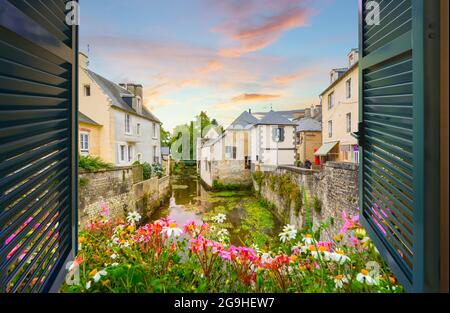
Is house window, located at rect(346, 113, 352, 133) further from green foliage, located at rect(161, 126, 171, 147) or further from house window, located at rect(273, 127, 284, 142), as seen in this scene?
green foliage, located at rect(161, 126, 171, 147)

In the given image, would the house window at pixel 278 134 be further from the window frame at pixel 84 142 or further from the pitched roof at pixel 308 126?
the window frame at pixel 84 142

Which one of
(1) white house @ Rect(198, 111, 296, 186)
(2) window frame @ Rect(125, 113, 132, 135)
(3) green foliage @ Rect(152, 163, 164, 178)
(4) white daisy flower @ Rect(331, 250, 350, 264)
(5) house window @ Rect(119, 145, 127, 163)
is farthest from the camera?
(1) white house @ Rect(198, 111, 296, 186)

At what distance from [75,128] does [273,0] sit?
1.69 metres

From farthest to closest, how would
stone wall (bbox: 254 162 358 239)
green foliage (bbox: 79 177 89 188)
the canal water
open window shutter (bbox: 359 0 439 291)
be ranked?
the canal water, green foliage (bbox: 79 177 89 188), stone wall (bbox: 254 162 358 239), open window shutter (bbox: 359 0 439 291)

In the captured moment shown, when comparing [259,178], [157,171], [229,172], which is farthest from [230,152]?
[157,171]

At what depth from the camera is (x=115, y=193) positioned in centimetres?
551

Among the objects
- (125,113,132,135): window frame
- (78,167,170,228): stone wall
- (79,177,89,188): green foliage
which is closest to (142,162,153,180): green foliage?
(78,167,170,228): stone wall

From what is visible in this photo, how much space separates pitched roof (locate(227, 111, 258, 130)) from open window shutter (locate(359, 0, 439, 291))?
12.7 meters

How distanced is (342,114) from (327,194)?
544 cm

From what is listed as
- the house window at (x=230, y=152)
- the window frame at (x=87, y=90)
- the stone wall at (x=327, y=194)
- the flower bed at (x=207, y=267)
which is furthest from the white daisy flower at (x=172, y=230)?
the house window at (x=230, y=152)

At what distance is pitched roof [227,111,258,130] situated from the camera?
14.1 m

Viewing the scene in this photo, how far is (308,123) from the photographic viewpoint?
43.4ft

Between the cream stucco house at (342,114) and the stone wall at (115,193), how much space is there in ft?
21.5

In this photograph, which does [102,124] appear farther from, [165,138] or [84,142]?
[165,138]
